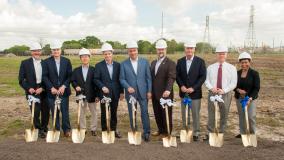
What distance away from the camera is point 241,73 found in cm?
818

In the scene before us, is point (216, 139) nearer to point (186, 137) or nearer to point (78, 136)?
point (186, 137)

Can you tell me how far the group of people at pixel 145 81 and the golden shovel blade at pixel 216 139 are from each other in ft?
1.31

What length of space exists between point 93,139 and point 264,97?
32.1 ft

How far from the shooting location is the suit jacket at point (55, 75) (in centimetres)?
829

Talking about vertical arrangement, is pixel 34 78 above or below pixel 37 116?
above

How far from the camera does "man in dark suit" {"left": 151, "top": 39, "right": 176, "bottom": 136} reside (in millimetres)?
8031

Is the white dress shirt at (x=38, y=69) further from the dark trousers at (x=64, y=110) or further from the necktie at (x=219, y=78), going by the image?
the necktie at (x=219, y=78)

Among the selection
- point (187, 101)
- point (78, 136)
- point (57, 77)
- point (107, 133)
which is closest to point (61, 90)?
point (57, 77)

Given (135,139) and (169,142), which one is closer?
(169,142)

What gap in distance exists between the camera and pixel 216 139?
7.66 metres

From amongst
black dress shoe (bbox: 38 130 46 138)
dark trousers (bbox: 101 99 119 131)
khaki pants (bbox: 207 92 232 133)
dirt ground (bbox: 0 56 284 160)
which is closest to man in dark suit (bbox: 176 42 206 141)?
khaki pants (bbox: 207 92 232 133)

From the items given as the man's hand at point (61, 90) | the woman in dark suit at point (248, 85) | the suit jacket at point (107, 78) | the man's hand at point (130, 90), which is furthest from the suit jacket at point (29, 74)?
the woman in dark suit at point (248, 85)

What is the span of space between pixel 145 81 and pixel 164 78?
1.37 ft

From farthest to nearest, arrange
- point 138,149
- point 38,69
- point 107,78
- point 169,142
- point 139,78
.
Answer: point 38,69 < point 107,78 < point 139,78 < point 169,142 < point 138,149
